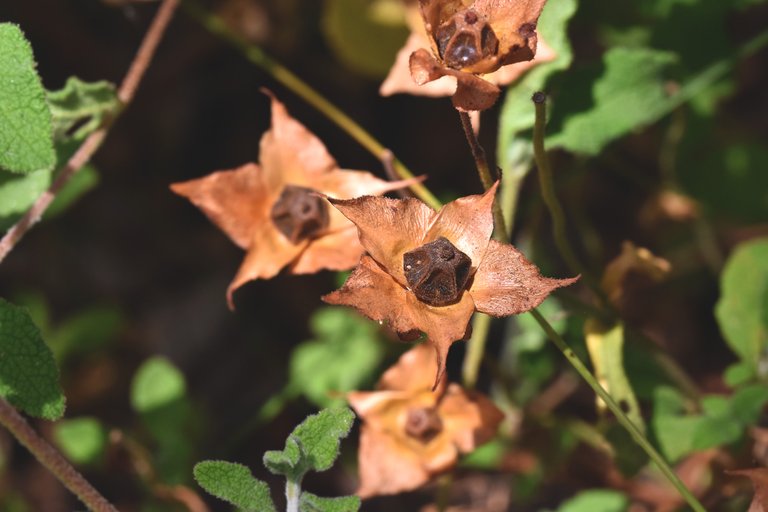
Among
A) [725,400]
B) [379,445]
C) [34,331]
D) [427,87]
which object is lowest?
[725,400]

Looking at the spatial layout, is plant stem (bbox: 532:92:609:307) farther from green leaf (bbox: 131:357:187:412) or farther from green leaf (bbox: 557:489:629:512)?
green leaf (bbox: 131:357:187:412)

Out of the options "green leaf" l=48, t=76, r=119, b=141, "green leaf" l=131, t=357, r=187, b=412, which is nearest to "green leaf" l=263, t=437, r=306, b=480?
"green leaf" l=48, t=76, r=119, b=141

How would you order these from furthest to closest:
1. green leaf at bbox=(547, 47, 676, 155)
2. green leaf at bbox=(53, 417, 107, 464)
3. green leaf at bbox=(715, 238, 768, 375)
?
green leaf at bbox=(53, 417, 107, 464) < green leaf at bbox=(715, 238, 768, 375) < green leaf at bbox=(547, 47, 676, 155)

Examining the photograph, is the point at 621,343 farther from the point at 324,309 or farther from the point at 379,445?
the point at 324,309

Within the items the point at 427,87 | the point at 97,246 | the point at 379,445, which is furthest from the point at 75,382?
the point at 427,87

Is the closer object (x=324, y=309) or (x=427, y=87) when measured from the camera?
(x=427, y=87)

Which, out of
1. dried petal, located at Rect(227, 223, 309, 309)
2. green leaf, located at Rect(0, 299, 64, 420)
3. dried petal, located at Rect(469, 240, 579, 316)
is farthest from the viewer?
dried petal, located at Rect(227, 223, 309, 309)

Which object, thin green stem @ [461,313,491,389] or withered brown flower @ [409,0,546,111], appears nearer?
withered brown flower @ [409,0,546,111]

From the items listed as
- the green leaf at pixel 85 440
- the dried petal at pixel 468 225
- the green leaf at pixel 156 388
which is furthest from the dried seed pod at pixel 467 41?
the green leaf at pixel 85 440
